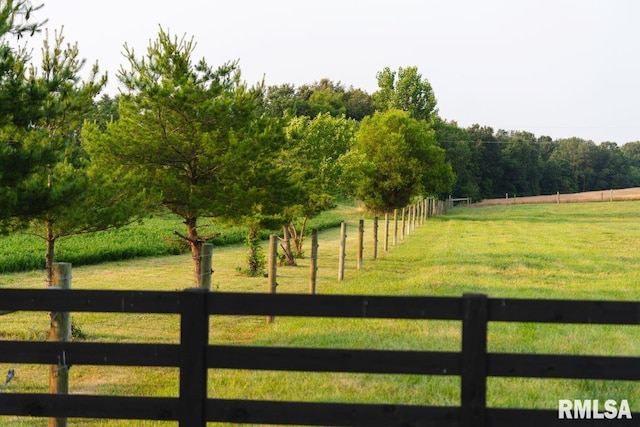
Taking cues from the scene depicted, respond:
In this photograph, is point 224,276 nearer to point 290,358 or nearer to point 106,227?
point 106,227

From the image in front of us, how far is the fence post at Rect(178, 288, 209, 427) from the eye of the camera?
5289 mm

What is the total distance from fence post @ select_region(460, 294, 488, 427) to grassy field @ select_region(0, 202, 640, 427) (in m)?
3.12

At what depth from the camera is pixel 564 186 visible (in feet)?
430

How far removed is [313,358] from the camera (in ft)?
17.1

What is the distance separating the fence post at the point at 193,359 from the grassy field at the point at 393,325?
3.10 m

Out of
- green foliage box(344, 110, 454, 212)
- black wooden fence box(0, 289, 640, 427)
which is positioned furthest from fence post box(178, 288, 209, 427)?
green foliage box(344, 110, 454, 212)

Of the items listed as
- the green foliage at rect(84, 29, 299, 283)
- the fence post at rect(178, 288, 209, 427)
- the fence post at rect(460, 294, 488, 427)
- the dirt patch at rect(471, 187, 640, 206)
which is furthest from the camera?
the dirt patch at rect(471, 187, 640, 206)

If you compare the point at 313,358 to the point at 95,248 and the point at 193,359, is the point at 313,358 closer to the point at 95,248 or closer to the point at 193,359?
the point at 193,359

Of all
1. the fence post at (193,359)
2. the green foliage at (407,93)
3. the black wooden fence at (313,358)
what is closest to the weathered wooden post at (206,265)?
the black wooden fence at (313,358)

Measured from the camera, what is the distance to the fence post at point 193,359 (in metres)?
5.29

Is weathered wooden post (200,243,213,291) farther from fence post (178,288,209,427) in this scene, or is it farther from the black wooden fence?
fence post (178,288,209,427)

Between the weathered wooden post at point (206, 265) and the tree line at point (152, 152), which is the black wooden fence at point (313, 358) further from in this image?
the weathered wooden post at point (206, 265)

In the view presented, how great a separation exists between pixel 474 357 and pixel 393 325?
8218mm

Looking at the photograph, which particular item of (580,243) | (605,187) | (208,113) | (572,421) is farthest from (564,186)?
(572,421)
